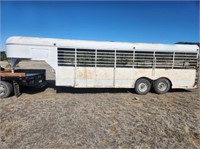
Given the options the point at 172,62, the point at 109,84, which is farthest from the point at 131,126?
the point at 172,62

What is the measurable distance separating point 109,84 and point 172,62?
10.7 ft

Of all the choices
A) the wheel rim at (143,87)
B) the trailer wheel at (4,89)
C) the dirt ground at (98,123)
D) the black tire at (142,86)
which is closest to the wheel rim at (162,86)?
the black tire at (142,86)

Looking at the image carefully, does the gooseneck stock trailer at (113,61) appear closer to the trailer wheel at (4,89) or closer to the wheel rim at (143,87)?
the wheel rim at (143,87)

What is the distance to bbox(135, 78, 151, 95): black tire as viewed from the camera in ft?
29.3

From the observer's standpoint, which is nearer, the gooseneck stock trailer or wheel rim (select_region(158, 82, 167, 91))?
the gooseneck stock trailer

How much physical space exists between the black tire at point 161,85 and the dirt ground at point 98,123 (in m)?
1.20

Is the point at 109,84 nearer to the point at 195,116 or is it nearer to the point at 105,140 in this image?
the point at 195,116

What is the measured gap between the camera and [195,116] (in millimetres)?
5961

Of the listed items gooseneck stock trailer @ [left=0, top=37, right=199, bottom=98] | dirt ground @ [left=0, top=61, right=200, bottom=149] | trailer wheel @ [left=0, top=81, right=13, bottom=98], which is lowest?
dirt ground @ [left=0, top=61, right=200, bottom=149]

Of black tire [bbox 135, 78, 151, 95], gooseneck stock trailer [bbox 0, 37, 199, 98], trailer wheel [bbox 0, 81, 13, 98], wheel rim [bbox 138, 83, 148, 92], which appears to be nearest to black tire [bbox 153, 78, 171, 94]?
gooseneck stock trailer [bbox 0, 37, 199, 98]

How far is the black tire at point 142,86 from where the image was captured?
8.94 metres

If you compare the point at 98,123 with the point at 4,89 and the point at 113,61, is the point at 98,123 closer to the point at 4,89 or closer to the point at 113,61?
the point at 113,61

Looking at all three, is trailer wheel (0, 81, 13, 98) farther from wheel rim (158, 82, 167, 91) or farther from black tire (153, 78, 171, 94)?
wheel rim (158, 82, 167, 91)

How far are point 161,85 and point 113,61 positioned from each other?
8.84ft
